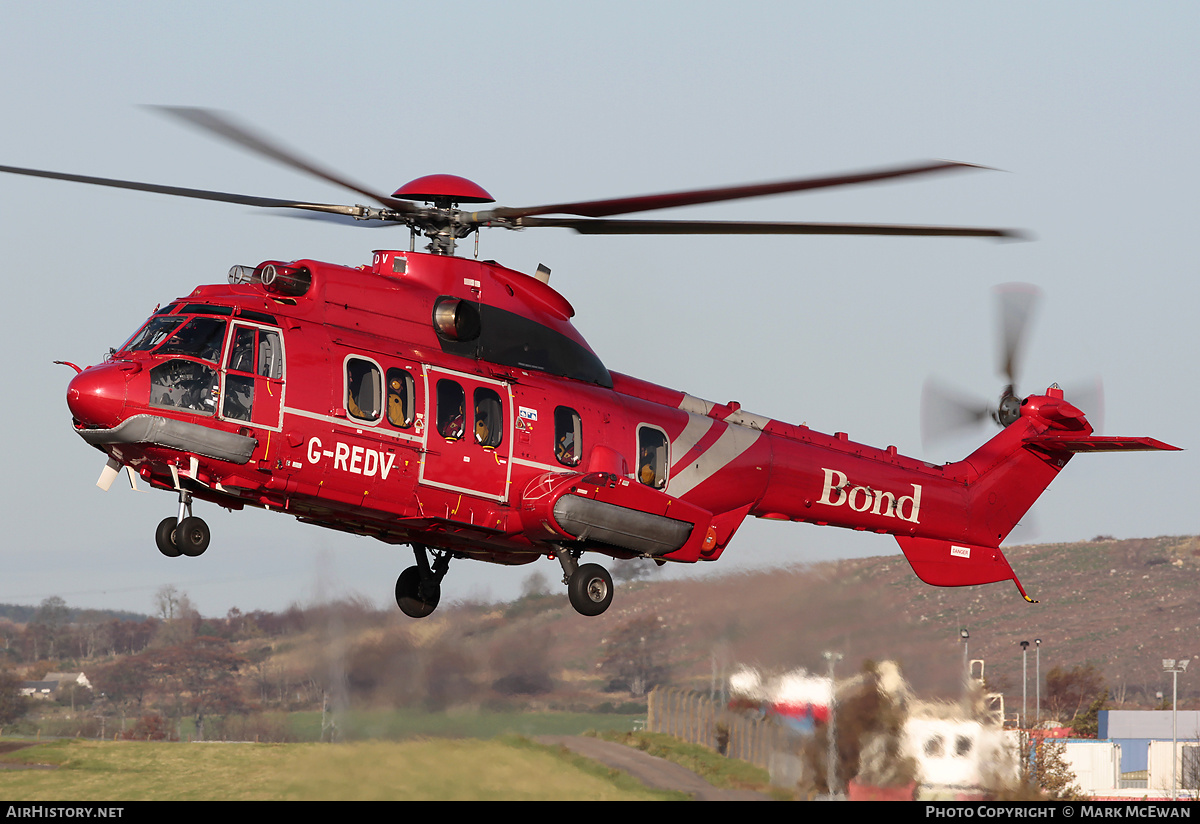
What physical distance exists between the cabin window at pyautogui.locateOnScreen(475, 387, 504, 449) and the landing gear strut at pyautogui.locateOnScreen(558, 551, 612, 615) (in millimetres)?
1913

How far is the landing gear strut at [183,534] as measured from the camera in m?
14.7

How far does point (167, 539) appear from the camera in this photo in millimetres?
14672

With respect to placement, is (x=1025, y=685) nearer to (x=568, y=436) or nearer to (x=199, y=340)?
(x=568, y=436)

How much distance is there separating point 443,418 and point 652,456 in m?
3.27

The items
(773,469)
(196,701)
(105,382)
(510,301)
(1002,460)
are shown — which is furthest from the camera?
(196,701)

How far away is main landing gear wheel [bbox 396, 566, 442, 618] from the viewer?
60.4 ft

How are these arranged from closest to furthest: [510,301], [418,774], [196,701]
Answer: [510,301], [418,774], [196,701]

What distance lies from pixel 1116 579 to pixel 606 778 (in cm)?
10202

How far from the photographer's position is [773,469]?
19.2 metres

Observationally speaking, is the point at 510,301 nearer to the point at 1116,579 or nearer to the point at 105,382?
the point at 105,382

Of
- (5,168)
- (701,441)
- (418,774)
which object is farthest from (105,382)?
(418,774)

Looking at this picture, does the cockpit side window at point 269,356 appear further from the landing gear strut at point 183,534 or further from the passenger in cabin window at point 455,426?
the passenger in cabin window at point 455,426

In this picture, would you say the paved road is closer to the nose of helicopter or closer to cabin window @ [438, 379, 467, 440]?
cabin window @ [438, 379, 467, 440]

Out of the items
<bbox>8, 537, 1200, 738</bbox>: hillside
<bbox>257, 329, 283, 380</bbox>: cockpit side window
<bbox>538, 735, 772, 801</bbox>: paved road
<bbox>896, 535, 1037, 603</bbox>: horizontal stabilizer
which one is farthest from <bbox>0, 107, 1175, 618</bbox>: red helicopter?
<bbox>538, 735, 772, 801</bbox>: paved road
